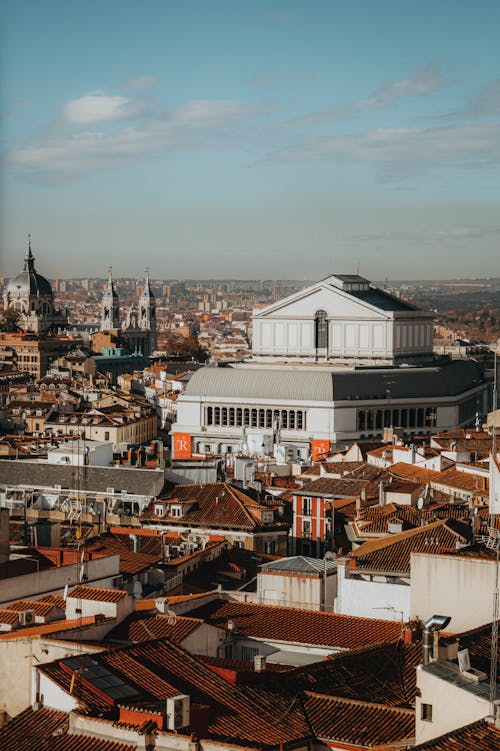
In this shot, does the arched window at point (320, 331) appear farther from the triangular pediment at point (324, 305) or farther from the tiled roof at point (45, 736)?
the tiled roof at point (45, 736)

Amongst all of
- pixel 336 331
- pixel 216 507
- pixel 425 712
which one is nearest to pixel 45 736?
pixel 425 712

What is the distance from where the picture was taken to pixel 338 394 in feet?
187

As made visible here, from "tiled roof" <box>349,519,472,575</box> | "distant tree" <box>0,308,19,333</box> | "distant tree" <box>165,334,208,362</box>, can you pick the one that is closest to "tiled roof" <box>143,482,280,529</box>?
"tiled roof" <box>349,519,472,575</box>

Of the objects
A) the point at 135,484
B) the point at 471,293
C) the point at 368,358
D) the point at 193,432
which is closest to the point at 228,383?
the point at 193,432

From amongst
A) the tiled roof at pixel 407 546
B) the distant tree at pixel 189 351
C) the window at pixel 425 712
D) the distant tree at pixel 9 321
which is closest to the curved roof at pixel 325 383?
the tiled roof at pixel 407 546

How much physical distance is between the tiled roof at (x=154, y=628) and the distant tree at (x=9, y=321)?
134334 mm

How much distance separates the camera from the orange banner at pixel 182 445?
191 ft

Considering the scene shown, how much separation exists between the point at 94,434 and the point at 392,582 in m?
40.1

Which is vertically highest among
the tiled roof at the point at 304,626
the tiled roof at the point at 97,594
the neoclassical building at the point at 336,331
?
the neoclassical building at the point at 336,331

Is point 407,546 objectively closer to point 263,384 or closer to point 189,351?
point 263,384

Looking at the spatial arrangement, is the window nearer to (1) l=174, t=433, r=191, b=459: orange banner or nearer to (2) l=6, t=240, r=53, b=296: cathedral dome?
(1) l=174, t=433, r=191, b=459: orange banner

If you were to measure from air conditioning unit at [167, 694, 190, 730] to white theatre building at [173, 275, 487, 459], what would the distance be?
41.9 m

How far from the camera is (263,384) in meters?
59.0

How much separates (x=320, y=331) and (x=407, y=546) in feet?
153
